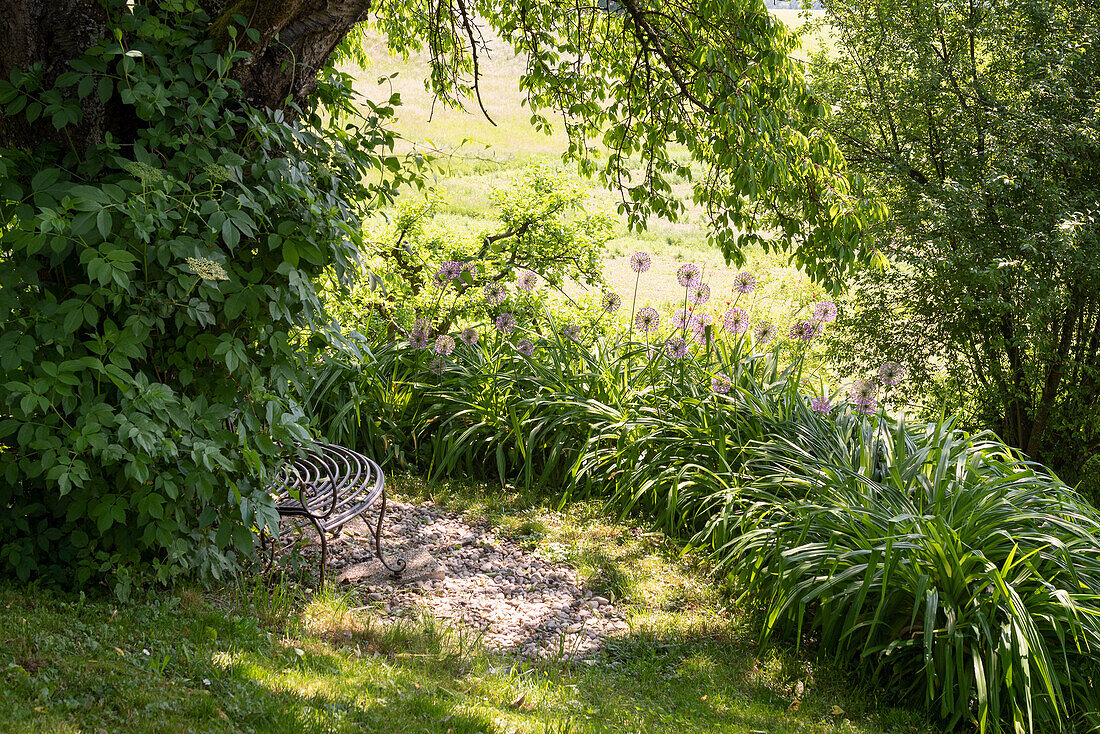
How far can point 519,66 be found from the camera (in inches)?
1077

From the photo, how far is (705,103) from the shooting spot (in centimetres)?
558

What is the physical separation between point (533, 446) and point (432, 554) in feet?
3.59

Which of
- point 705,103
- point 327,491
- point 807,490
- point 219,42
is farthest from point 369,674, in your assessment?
point 705,103

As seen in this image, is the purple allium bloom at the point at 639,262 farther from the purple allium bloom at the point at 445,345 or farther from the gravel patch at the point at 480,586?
the gravel patch at the point at 480,586

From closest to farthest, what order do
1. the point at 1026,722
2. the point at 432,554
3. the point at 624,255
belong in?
the point at 1026,722
the point at 432,554
the point at 624,255

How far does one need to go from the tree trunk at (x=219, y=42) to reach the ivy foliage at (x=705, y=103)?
2357 millimetres

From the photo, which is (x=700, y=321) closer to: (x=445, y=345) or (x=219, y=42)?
(x=445, y=345)

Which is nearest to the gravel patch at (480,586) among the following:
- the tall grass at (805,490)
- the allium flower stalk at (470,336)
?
the tall grass at (805,490)

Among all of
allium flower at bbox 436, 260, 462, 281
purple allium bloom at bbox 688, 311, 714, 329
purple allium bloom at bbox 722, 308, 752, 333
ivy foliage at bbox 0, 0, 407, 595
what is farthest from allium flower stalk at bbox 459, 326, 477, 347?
ivy foliage at bbox 0, 0, 407, 595

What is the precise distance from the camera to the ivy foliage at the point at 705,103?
16.5 ft

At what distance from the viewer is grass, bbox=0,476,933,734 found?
8.01ft

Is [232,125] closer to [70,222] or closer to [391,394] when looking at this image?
[70,222]

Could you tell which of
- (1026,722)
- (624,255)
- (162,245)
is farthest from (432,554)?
(624,255)

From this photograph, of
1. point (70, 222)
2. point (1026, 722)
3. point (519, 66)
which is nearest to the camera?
point (70, 222)
